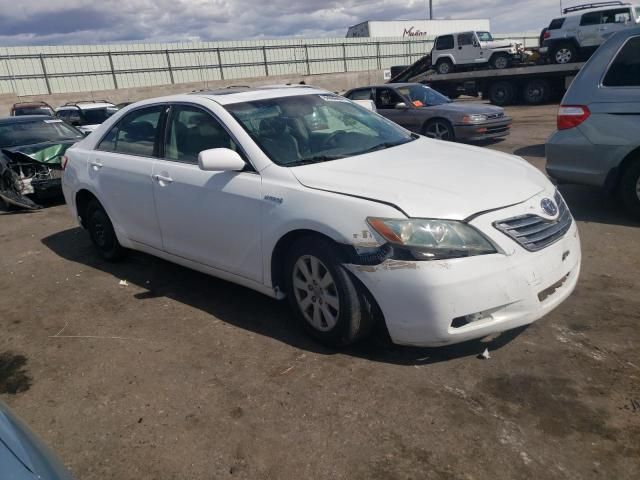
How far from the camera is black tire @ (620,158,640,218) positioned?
214 inches

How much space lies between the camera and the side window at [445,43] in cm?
2456

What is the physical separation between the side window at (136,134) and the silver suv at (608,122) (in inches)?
163

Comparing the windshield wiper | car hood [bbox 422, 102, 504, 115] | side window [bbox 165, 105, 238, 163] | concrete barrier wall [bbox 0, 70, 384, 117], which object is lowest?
car hood [bbox 422, 102, 504, 115]

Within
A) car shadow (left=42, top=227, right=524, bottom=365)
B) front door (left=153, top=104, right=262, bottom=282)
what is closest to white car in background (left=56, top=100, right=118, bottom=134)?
car shadow (left=42, top=227, right=524, bottom=365)

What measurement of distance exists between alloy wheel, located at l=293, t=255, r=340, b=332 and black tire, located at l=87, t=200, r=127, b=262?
249cm

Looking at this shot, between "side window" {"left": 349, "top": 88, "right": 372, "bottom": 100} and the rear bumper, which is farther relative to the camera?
"side window" {"left": 349, "top": 88, "right": 372, "bottom": 100}

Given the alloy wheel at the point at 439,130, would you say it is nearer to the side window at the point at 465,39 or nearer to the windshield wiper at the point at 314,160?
the windshield wiper at the point at 314,160

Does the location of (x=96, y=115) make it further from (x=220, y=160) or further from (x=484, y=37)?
(x=484, y=37)

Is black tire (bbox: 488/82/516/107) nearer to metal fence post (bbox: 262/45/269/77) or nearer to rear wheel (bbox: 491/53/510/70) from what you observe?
rear wheel (bbox: 491/53/510/70)

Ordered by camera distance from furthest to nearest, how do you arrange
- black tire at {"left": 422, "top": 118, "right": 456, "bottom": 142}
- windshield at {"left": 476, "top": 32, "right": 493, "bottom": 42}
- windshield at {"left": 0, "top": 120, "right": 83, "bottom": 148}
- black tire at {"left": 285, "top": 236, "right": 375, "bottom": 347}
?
windshield at {"left": 476, "top": 32, "right": 493, "bottom": 42} → black tire at {"left": 422, "top": 118, "right": 456, "bottom": 142} → windshield at {"left": 0, "top": 120, "right": 83, "bottom": 148} → black tire at {"left": 285, "top": 236, "right": 375, "bottom": 347}

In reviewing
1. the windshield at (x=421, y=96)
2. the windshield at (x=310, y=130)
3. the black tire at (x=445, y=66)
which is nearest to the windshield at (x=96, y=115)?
the windshield at (x=421, y=96)

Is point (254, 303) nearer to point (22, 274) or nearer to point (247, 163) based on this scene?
point (247, 163)

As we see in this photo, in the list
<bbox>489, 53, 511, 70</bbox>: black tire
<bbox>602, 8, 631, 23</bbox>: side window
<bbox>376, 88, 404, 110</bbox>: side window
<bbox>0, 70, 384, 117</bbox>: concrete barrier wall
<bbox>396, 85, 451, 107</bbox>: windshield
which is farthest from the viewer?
<bbox>0, 70, 384, 117</bbox>: concrete barrier wall

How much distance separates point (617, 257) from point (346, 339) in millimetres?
2856
